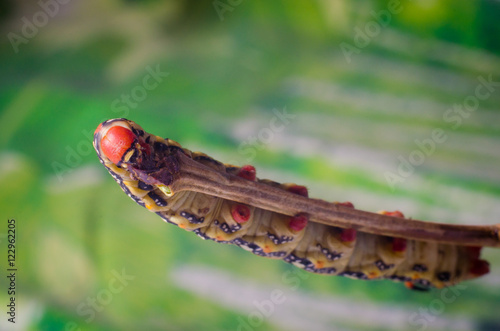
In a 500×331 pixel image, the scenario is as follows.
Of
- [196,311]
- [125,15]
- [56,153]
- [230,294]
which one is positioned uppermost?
[125,15]

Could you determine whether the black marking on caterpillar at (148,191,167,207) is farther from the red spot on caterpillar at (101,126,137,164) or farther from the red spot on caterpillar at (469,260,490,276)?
the red spot on caterpillar at (469,260,490,276)

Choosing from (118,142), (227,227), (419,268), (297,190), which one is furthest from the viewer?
(419,268)

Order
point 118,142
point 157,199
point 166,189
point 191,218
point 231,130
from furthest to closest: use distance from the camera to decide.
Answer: point 231,130, point 191,218, point 157,199, point 166,189, point 118,142

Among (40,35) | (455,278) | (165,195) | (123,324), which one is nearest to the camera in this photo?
(165,195)

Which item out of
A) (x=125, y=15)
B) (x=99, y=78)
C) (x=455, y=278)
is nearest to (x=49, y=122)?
(x=99, y=78)

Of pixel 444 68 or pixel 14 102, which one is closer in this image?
pixel 14 102

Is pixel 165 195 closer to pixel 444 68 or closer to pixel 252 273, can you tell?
pixel 252 273

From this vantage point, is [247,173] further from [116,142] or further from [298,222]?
[116,142]

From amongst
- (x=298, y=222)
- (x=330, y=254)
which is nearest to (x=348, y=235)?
(x=330, y=254)
